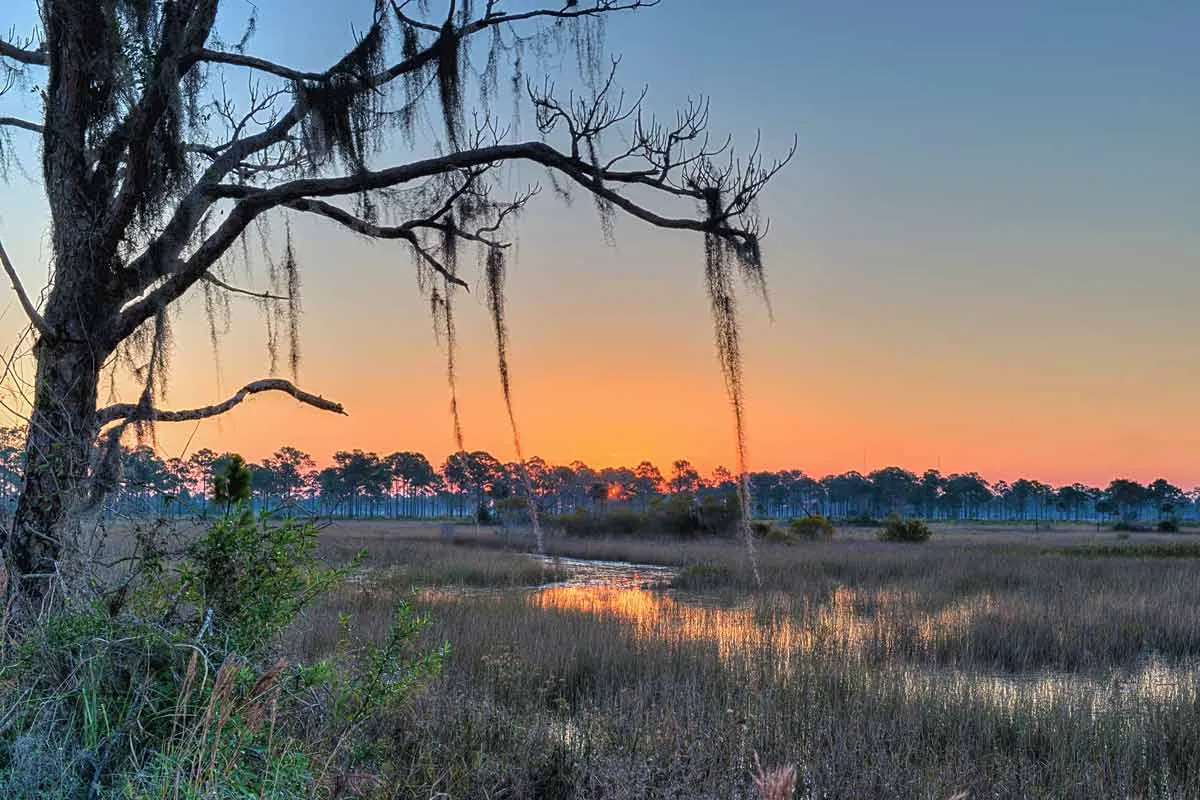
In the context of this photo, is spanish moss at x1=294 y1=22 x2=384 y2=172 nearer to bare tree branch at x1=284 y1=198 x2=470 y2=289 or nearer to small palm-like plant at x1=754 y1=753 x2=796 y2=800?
bare tree branch at x1=284 y1=198 x2=470 y2=289

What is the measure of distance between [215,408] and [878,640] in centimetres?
916

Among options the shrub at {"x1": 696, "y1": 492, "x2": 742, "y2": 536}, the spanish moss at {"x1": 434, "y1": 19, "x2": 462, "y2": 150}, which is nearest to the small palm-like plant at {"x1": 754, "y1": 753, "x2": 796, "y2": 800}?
the spanish moss at {"x1": 434, "y1": 19, "x2": 462, "y2": 150}

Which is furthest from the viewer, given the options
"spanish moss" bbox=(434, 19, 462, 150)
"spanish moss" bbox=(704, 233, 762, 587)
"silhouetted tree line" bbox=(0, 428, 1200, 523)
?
"silhouetted tree line" bbox=(0, 428, 1200, 523)

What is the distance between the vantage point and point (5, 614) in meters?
→ 3.95

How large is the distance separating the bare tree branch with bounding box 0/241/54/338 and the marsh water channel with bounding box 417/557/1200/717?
6.94m

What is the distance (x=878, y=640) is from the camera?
11.2m

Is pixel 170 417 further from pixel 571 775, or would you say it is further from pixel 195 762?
pixel 571 775

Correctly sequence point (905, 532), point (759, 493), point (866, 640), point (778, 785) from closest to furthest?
point (778, 785)
point (866, 640)
point (905, 532)
point (759, 493)

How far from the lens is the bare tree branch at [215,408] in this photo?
506 centimetres

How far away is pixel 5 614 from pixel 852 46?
45.2 ft

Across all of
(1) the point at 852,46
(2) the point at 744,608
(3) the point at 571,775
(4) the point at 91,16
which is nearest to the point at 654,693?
(3) the point at 571,775

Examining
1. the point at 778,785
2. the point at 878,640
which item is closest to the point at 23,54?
the point at 778,785

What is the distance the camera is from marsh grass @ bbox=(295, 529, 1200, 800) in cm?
567

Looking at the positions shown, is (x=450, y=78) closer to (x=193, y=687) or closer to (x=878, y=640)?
(x=193, y=687)
